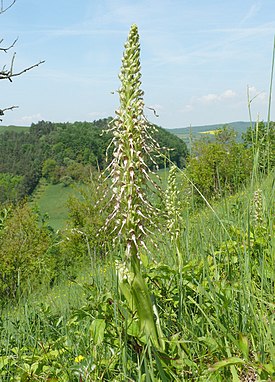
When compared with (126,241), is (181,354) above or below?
below

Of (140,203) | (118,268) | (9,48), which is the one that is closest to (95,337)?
(118,268)

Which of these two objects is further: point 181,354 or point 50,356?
point 50,356

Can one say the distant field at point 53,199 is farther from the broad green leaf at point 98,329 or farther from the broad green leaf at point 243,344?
the broad green leaf at point 243,344

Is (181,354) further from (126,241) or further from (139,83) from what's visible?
(139,83)

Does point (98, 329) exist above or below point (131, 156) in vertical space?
below

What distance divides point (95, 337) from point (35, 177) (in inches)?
5440

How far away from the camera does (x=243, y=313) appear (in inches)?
92.0

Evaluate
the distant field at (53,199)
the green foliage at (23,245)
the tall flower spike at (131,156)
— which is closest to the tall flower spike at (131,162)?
the tall flower spike at (131,156)

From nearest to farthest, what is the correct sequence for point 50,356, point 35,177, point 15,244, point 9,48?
point 50,356
point 9,48
point 15,244
point 35,177

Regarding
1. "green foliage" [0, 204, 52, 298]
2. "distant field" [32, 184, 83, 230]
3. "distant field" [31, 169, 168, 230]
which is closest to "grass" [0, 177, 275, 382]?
"green foliage" [0, 204, 52, 298]

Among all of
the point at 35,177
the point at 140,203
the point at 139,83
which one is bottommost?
the point at 35,177

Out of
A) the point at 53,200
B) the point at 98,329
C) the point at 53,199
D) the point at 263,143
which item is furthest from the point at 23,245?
the point at 53,199

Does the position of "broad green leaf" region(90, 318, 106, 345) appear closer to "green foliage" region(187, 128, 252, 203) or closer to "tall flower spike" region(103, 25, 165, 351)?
"tall flower spike" region(103, 25, 165, 351)

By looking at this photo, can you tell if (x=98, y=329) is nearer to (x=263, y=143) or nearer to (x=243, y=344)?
(x=243, y=344)
